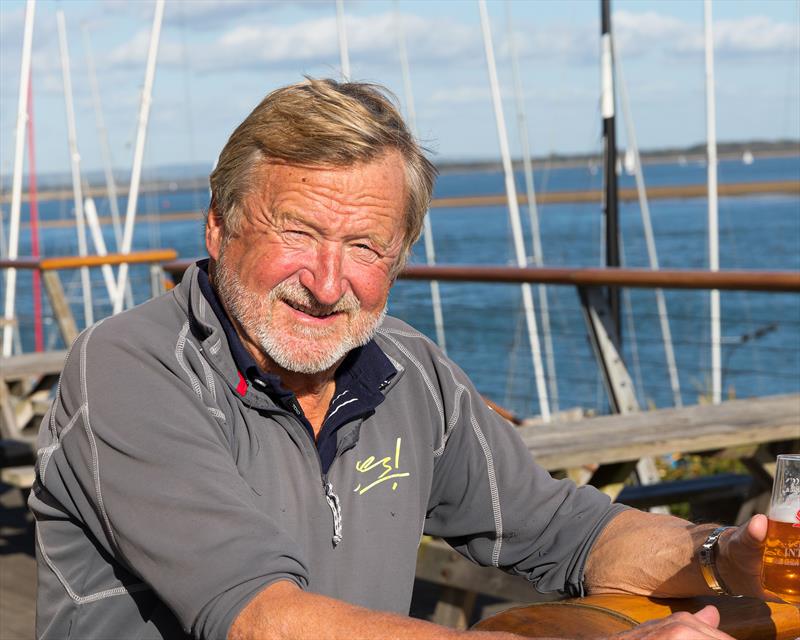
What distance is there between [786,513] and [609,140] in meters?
5.78

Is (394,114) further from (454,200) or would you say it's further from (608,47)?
(454,200)

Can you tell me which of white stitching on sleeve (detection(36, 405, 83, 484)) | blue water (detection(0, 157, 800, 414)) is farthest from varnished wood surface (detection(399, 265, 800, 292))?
white stitching on sleeve (detection(36, 405, 83, 484))

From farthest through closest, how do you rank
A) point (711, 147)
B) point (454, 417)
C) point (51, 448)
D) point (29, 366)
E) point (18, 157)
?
1. point (711, 147)
2. point (18, 157)
3. point (29, 366)
4. point (454, 417)
5. point (51, 448)

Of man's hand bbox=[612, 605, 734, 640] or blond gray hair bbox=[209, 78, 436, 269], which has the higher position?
blond gray hair bbox=[209, 78, 436, 269]

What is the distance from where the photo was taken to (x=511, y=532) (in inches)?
67.0

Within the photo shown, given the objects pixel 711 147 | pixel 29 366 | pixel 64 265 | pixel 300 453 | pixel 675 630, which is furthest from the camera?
pixel 711 147

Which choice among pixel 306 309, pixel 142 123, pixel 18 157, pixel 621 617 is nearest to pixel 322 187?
pixel 306 309

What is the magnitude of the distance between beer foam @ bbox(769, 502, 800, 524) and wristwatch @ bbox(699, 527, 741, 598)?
224 millimetres

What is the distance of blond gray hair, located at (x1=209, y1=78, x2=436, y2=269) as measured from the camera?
56.8 inches

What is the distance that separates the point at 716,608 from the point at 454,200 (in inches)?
4189

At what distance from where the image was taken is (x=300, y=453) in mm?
1444

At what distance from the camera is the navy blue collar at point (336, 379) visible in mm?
1429

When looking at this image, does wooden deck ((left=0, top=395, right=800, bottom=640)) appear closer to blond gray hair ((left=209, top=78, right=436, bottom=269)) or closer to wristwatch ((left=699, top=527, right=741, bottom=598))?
wristwatch ((left=699, top=527, right=741, bottom=598))

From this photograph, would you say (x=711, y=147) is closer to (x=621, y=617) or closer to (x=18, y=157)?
(x=18, y=157)
